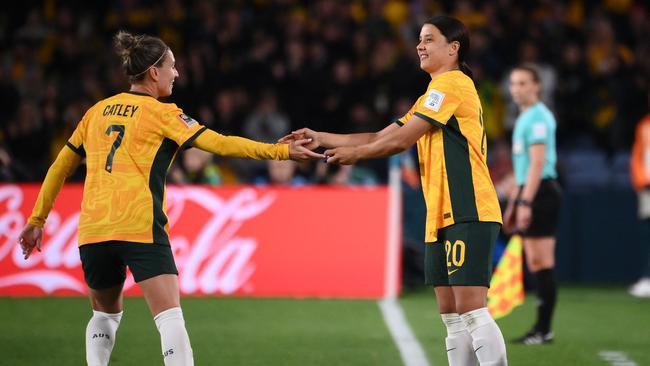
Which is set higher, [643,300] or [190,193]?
[190,193]

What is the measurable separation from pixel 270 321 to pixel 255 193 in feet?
7.37

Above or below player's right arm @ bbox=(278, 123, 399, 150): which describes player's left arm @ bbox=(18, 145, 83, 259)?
below

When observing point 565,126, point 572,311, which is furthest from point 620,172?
point 572,311

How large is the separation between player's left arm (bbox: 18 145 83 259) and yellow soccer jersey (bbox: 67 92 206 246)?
9.8 inches

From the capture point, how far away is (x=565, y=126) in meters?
14.6

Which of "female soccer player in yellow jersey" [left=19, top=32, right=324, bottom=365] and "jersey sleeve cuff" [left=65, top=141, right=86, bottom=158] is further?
"jersey sleeve cuff" [left=65, top=141, right=86, bottom=158]

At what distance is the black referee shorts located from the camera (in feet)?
27.2

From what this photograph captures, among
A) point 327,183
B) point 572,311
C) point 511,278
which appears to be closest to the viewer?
point 511,278

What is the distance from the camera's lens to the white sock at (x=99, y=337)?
561 cm

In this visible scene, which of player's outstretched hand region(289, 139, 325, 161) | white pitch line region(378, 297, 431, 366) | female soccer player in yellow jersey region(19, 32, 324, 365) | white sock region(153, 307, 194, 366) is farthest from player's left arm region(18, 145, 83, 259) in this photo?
white pitch line region(378, 297, 431, 366)

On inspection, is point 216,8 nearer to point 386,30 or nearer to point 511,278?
point 386,30

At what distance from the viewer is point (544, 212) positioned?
8281 mm

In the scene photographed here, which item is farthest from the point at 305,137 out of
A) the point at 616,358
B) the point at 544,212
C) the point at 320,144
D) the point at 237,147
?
the point at 616,358

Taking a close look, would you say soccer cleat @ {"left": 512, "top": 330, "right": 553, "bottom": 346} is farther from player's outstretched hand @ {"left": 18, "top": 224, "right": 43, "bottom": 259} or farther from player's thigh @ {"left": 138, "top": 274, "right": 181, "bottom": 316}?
player's outstretched hand @ {"left": 18, "top": 224, "right": 43, "bottom": 259}
